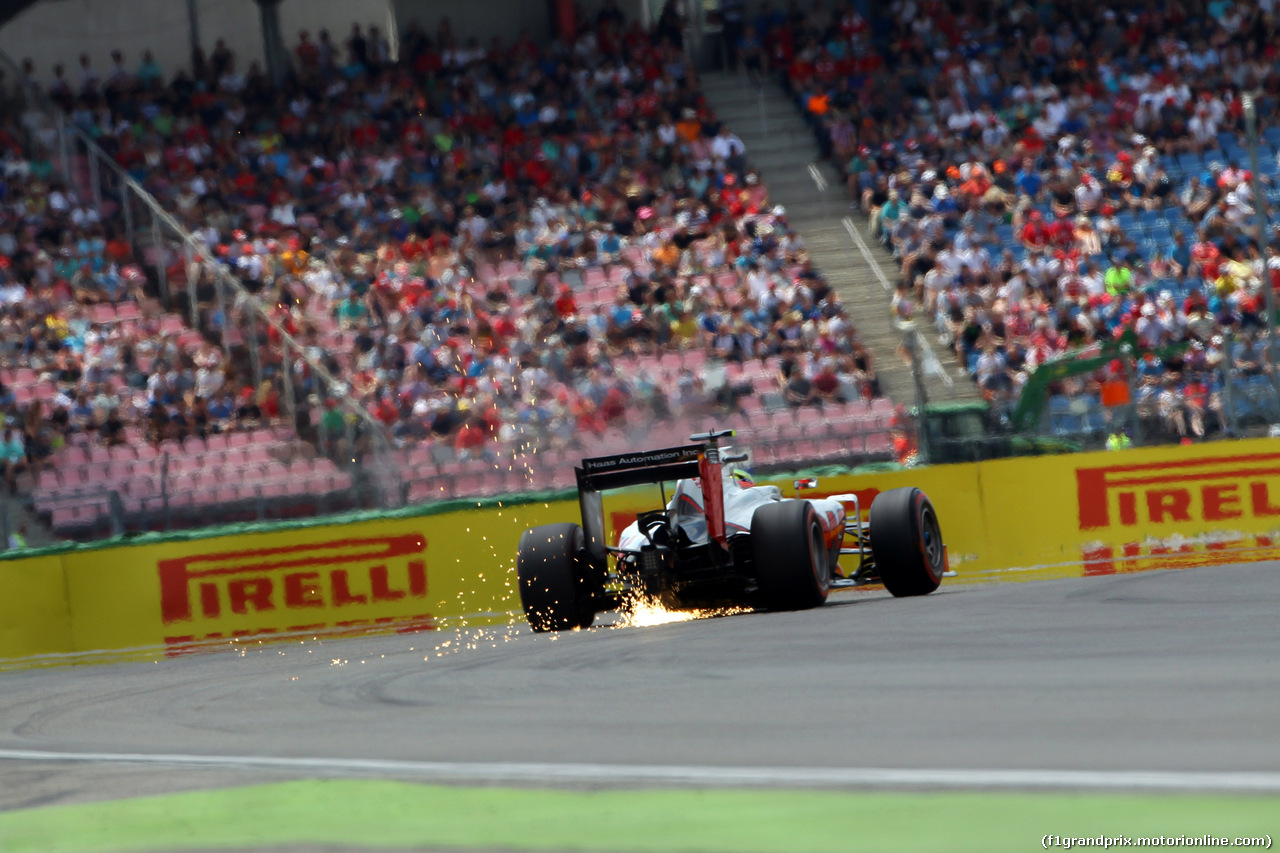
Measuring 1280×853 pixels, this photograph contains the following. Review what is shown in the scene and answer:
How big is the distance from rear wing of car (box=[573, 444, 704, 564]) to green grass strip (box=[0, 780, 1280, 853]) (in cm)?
616

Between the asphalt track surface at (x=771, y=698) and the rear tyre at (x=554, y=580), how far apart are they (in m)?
0.36

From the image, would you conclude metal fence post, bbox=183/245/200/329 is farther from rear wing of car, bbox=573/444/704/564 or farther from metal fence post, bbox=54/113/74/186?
rear wing of car, bbox=573/444/704/564

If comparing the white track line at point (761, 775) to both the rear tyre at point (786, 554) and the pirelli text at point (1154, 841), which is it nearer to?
the pirelli text at point (1154, 841)

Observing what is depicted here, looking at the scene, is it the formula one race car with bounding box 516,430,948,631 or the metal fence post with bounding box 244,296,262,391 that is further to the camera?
the metal fence post with bounding box 244,296,262,391

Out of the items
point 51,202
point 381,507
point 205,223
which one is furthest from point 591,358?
point 51,202

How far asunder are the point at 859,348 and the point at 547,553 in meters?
9.04

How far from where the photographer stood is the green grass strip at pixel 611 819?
3.95 m

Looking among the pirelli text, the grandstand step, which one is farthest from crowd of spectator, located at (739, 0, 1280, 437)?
the pirelli text

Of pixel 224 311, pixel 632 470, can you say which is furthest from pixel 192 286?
pixel 632 470

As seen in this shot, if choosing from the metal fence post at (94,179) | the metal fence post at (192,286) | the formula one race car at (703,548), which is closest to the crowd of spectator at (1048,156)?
the formula one race car at (703,548)

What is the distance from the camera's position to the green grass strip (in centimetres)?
395

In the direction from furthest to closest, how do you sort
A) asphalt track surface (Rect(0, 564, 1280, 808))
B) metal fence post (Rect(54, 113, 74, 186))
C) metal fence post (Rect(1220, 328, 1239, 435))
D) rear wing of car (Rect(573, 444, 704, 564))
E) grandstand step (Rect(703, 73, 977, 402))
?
metal fence post (Rect(54, 113, 74, 186)) < grandstand step (Rect(703, 73, 977, 402)) < metal fence post (Rect(1220, 328, 1239, 435)) < rear wing of car (Rect(573, 444, 704, 564)) < asphalt track surface (Rect(0, 564, 1280, 808))

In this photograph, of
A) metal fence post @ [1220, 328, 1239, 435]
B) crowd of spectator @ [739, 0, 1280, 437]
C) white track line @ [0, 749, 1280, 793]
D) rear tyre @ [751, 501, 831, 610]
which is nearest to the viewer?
white track line @ [0, 749, 1280, 793]

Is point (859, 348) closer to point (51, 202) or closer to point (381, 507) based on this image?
point (381, 507)
